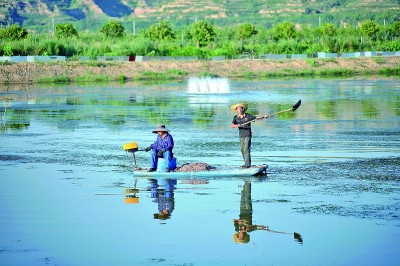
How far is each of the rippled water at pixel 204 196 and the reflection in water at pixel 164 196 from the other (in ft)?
0.08

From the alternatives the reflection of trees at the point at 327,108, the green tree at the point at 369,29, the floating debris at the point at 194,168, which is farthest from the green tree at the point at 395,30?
the floating debris at the point at 194,168

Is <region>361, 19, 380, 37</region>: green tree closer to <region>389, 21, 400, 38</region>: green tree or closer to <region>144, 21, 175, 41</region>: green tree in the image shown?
<region>389, 21, 400, 38</region>: green tree

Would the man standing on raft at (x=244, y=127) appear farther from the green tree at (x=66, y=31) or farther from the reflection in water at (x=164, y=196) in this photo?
the green tree at (x=66, y=31)

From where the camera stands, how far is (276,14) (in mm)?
193000

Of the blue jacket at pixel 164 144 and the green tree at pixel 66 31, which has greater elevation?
the green tree at pixel 66 31

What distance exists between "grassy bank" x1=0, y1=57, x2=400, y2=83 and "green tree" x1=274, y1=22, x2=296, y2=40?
2911 cm

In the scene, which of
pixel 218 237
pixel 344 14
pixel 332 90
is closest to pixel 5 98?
pixel 332 90

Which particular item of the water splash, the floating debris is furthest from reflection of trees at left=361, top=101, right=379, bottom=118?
the floating debris

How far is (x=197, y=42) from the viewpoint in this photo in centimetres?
11025

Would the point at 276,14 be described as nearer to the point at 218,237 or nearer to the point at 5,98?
the point at 5,98

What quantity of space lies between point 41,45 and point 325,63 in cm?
2479

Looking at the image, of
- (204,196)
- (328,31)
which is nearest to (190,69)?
(328,31)

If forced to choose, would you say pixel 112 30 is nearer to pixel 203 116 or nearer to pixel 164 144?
pixel 203 116

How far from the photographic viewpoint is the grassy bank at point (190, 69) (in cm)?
7269
